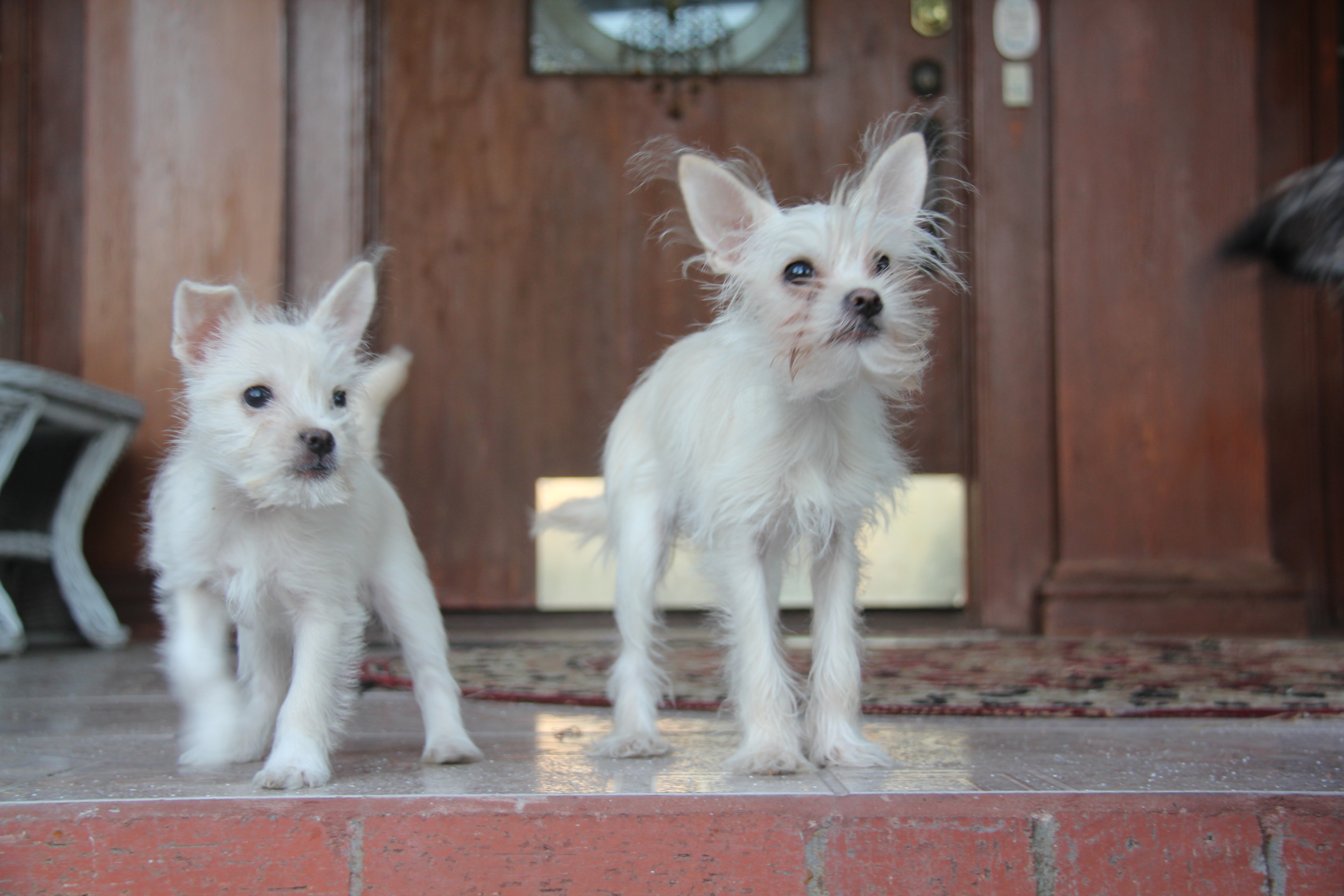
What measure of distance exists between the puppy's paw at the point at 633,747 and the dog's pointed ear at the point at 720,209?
0.86m

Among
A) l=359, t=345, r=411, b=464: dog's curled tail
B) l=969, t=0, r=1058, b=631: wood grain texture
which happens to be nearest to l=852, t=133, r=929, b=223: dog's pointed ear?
l=359, t=345, r=411, b=464: dog's curled tail

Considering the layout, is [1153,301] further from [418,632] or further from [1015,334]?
[418,632]

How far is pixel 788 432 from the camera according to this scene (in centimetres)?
199

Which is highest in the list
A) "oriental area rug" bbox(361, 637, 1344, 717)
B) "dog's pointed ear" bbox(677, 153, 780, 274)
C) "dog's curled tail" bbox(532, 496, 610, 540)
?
"dog's pointed ear" bbox(677, 153, 780, 274)

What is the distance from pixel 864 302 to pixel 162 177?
138 inches

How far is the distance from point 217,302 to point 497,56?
312 cm

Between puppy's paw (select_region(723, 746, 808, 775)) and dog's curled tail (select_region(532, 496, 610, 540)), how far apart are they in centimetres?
77

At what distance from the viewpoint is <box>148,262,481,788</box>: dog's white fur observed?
1764 mm

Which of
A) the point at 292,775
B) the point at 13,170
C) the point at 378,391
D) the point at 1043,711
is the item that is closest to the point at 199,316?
the point at 378,391

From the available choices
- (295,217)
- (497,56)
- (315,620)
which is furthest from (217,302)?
(497,56)

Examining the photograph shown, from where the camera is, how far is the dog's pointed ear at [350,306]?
6.52ft

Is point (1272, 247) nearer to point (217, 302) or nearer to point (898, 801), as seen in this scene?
point (898, 801)

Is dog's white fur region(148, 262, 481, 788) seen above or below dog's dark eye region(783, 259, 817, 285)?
below

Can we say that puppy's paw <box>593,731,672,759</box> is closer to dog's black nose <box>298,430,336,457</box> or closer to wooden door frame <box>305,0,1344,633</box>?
dog's black nose <box>298,430,336,457</box>
